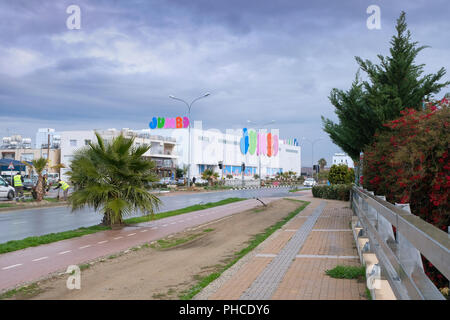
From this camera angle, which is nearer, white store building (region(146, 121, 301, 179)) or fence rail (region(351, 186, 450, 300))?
fence rail (region(351, 186, 450, 300))

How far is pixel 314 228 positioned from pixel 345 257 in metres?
5.29

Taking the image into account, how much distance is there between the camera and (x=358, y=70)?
48.3ft

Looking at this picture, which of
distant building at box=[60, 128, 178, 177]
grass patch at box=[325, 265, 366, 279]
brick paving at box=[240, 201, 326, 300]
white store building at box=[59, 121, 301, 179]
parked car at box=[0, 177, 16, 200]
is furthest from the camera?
white store building at box=[59, 121, 301, 179]

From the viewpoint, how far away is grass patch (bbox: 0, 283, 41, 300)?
21.8ft

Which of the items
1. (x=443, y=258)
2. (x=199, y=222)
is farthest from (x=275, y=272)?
(x=199, y=222)

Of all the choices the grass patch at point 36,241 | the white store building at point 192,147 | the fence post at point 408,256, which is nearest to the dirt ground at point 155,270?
the grass patch at point 36,241

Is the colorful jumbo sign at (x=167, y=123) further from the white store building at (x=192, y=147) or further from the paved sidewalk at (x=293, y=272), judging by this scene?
the paved sidewalk at (x=293, y=272)

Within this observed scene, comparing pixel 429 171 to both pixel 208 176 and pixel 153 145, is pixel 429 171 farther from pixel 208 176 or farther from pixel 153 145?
pixel 153 145

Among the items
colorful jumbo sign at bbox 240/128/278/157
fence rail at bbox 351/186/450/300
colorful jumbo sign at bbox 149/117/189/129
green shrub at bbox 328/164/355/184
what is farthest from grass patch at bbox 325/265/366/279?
colorful jumbo sign at bbox 240/128/278/157

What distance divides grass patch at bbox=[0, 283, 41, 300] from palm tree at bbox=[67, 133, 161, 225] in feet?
22.9

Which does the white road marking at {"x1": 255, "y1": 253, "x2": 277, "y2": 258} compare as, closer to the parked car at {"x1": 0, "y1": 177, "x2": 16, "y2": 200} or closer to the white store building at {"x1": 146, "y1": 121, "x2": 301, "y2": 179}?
the parked car at {"x1": 0, "y1": 177, "x2": 16, "y2": 200}

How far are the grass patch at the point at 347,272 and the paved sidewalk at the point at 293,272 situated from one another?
0.39 feet
